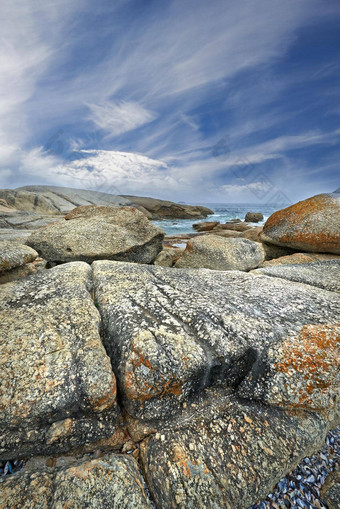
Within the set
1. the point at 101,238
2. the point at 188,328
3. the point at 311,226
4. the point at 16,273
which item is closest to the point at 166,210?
the point at 311,226

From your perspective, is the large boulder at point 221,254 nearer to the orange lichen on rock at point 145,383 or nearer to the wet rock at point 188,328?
the wet rock at point 188,328

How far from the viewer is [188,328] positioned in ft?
11.4

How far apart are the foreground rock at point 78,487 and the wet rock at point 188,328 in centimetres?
57

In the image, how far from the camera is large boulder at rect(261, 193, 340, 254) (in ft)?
28.7

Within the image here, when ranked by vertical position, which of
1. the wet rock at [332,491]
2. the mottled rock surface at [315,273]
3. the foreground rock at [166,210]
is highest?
the foreground rock at [166,210]

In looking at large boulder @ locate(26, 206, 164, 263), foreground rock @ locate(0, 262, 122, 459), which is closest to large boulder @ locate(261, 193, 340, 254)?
large boulder @ locate(26, 206, 164, 263)

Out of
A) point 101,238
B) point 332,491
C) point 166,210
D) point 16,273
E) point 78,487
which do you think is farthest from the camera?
point 166,210

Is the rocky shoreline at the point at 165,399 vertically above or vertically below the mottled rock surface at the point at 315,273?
below

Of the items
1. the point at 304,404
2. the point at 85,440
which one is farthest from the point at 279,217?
the point at 85,440

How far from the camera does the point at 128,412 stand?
9.57 ft

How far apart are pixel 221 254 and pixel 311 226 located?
12.5 ft

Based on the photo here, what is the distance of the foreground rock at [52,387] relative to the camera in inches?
100

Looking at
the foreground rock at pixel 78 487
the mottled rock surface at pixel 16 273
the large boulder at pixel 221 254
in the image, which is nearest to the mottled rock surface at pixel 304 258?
the large boulder at pixel 221 254

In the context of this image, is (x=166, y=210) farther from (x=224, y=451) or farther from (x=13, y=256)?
(x=224, y=451)
